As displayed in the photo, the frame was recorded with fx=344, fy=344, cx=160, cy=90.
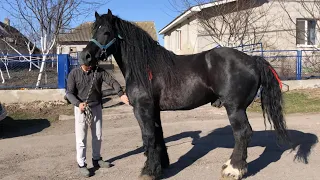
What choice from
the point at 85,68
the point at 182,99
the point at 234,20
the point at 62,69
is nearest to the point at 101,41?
the point at 85,68

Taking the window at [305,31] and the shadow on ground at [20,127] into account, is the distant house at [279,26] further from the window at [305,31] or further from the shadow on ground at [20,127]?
the shadow on ground at [20,127]

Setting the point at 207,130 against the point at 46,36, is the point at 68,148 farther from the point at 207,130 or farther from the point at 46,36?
the point at 46,36

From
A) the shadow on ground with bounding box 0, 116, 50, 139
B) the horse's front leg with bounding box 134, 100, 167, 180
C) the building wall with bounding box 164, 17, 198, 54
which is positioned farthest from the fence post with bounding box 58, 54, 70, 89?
the building wall with bounding box 164, 17, 198, 54

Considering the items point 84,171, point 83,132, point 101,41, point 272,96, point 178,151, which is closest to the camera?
point 101,41

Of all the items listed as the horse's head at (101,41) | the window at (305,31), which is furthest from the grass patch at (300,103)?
the horse's head at (101,41)

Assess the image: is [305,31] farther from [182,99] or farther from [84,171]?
[84,171]

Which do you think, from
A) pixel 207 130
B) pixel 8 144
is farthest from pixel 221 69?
pixel 8 144

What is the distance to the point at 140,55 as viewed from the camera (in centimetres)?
466

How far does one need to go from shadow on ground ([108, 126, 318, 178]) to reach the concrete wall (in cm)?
532

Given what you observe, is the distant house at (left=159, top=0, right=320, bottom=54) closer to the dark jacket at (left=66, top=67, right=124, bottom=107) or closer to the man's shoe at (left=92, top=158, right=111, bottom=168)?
the dark jacket at (left=66, top=67, right=124, bottom=107)

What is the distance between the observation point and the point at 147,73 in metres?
Result: 4.61

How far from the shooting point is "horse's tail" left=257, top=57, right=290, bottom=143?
4.79m

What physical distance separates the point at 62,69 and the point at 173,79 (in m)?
7.50

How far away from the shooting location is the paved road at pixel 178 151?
200 inches
